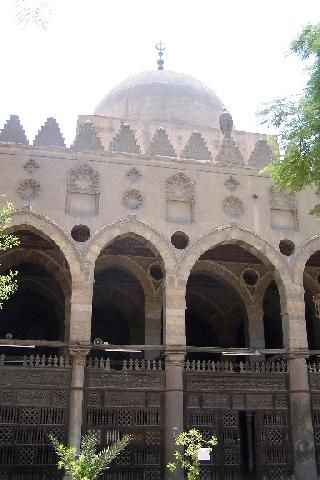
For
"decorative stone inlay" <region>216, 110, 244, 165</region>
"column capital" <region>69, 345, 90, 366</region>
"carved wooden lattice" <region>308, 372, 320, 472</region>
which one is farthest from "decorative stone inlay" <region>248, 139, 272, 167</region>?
"column capital" <region>69, 345, 90, 366</region>

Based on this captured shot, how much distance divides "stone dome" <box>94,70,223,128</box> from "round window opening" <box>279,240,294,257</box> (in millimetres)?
6210

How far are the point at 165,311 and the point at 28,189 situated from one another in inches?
165

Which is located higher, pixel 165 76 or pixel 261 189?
pixel 165 76

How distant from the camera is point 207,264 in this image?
1588cm

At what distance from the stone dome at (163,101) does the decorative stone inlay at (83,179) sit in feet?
18.7

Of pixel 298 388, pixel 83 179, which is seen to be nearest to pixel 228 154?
pixel 83 179

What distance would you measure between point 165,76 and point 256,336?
35.1 ft

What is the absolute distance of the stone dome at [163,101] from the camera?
19.3 meters

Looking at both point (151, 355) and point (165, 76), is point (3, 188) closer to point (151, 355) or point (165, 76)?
point (151, 355)

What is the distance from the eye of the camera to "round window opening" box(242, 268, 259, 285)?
51.9 ft

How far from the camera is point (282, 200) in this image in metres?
14.4

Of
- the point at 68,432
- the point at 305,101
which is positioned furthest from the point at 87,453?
the point at 305,101

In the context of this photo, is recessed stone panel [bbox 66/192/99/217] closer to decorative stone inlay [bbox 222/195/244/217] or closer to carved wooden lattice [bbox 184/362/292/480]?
decorative stone inlay [bbox 222/195/244/217]

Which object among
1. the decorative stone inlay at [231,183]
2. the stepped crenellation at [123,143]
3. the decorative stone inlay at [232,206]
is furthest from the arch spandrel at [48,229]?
the decorative stone inlay at [231,183]
